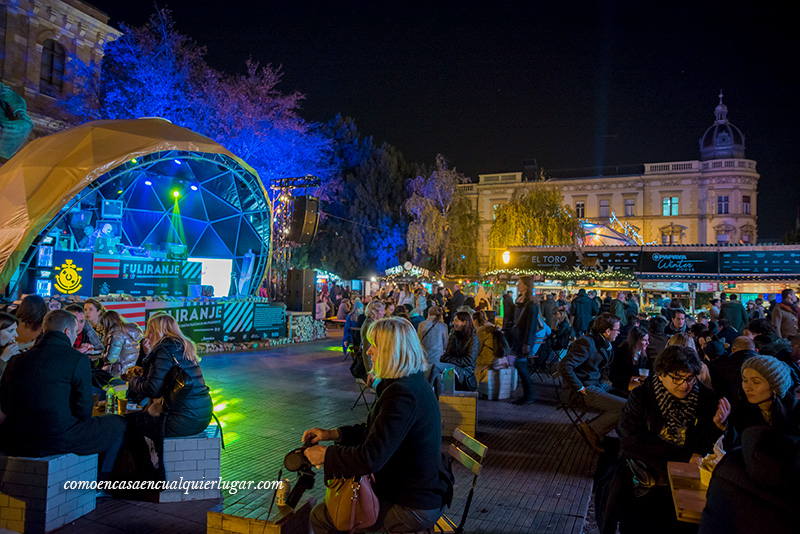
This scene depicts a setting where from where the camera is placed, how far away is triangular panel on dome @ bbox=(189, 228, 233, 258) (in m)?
18.9

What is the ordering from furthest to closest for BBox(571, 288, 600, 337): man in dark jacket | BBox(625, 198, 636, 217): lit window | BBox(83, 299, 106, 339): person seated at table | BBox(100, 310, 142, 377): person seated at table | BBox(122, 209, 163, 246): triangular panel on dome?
1. BBox(625, 198, 636, 217): lit window
2. BBox(122, 209, 163, 246): triangular panel on dome
3. BBox(571, 288, 600, 337): man in dark jacket
4. BBox(83, 299, 106, 339): person seated at table
5. BBox(100, 310, 142, 377): person seated at table

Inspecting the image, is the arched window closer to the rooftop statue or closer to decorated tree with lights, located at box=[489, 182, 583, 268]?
the rooftop statue

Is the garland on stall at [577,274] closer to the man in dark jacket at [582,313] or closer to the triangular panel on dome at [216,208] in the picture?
the man in dark jacket at [582,313]

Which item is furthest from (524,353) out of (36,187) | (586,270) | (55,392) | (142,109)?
(142,109)

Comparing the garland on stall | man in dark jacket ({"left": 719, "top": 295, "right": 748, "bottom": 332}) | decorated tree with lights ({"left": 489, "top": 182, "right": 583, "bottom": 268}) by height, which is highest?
decorated tree with lights ({"left": 489, "top": 182, "right": 583, "bottom": 268})

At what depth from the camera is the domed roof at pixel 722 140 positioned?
46.2m

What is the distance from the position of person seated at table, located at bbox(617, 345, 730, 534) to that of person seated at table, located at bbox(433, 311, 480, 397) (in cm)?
376

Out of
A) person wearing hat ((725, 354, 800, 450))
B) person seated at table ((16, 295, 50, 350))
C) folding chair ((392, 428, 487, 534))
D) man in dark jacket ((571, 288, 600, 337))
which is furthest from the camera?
man in dark jacket ((571, 288, 600, 337))

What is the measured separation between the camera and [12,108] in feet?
60.8

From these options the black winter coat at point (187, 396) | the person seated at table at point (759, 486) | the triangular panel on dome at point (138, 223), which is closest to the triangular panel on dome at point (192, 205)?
the triangular panel on dome at point (138, 223)

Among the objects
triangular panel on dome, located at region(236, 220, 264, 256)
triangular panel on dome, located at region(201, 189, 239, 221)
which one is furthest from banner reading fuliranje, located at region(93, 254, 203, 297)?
triangular panel on dome, located at region(201, 189, 239, 221)

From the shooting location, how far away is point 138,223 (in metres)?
17.7

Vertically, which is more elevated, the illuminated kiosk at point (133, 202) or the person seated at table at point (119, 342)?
the illuminated kiosk at point (133, 202)

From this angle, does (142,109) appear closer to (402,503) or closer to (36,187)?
(36,187)
